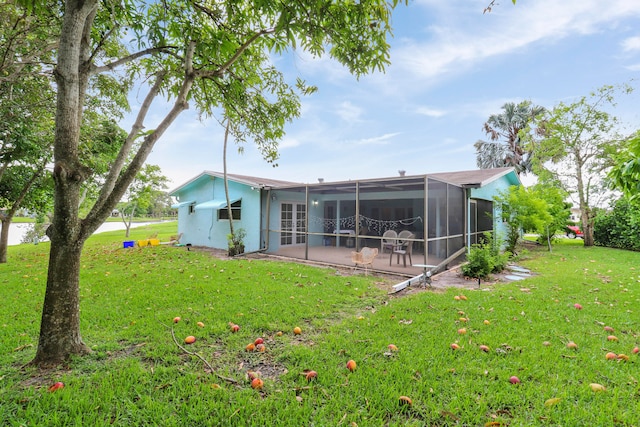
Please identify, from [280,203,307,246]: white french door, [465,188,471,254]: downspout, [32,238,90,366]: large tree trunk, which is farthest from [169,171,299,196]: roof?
[32,238,90,366]: large tree trunk

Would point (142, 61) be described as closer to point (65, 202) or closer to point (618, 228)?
point (65, 202)

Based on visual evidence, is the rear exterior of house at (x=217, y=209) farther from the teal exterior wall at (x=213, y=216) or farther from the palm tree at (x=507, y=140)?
the palm tree at (x=507, y=140)

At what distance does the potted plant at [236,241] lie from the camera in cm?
1145

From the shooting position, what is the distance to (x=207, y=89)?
4879 mm

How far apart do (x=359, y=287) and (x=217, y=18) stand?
5.57m

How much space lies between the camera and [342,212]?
48.8 feet

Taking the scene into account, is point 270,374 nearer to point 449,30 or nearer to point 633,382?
point 633,382

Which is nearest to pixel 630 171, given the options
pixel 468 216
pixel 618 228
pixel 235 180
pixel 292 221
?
pixel 468 216

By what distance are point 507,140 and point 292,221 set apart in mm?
20581

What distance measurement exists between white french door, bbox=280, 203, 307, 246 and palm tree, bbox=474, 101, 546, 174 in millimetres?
18664

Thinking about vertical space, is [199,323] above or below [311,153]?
below

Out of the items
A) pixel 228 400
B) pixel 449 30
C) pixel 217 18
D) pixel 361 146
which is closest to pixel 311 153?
pixel 361 146

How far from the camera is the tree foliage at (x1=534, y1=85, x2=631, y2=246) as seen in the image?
14156 millimetres

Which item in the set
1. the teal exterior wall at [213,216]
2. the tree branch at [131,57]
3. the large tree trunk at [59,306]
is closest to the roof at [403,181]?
the teal exterior wall at [213,216]
